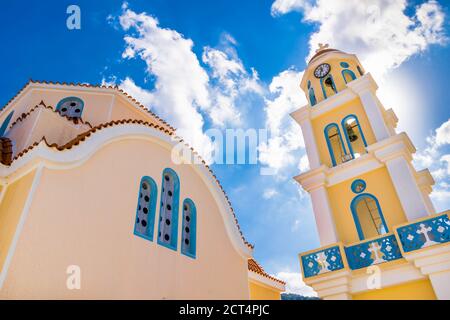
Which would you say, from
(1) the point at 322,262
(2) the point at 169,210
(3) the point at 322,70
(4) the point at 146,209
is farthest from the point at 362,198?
(4) the point at 146,209

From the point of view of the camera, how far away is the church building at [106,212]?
5020 mm

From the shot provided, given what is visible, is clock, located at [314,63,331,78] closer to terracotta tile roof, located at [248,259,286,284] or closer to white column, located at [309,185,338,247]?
white column, located at [309,185,338,247]

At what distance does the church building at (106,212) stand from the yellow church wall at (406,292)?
3.36m

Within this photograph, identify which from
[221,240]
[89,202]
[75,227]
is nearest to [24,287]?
[75,227]

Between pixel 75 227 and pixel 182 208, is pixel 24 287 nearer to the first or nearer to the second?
pixel 75 227

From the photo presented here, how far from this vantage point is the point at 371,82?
10.7 metres

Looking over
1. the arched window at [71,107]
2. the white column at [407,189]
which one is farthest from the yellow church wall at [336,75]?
the arched window at [71,107]

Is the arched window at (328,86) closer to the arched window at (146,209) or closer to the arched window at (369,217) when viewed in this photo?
the arched window at (369,217)

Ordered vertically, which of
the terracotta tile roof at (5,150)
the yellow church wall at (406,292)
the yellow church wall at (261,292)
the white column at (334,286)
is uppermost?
the terracotta tile roof at (5,150)

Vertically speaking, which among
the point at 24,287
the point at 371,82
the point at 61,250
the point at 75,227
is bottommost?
the point at 24,287

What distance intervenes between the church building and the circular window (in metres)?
3.69

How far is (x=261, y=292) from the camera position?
10.2 meters
